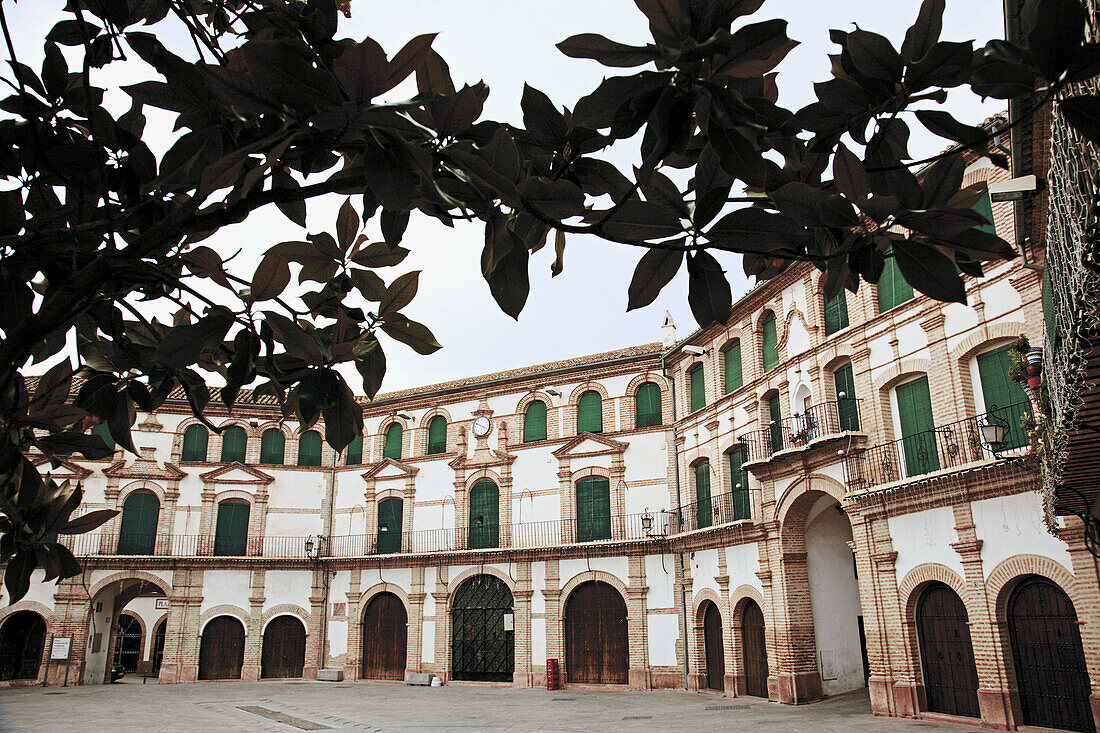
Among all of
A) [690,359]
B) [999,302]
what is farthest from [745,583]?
[999,302]

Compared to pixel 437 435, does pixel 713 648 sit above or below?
below

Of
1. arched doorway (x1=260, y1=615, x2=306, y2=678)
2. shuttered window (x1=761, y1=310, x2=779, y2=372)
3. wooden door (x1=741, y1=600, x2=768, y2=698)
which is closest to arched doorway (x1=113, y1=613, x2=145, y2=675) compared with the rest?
arched doorway (x1=260, y1=615, x2=306, y2=678)

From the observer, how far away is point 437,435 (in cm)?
2903

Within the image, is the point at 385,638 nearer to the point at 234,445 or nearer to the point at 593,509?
the point at 593,509

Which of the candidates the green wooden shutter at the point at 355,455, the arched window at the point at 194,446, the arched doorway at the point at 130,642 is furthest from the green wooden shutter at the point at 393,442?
the arched doorway at the point at 130,642

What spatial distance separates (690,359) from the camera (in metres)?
24.3

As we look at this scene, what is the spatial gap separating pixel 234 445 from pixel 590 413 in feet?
43.8

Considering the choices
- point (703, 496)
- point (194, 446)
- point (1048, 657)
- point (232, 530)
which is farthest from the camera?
point (194, 446)

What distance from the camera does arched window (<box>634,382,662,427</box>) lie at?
25609 mm

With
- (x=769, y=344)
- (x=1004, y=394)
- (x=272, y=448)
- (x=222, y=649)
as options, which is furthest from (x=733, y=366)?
(x=222, y=649)

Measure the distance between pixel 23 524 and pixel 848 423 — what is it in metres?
16.9

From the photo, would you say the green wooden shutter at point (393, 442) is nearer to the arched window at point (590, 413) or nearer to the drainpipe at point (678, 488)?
the arched window at point (590, 413)

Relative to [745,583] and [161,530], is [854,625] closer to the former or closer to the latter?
[745,583]

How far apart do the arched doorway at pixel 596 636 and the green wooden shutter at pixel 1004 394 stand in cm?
1315
